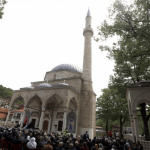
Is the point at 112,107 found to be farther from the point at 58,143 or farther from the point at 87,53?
the point at 58,143

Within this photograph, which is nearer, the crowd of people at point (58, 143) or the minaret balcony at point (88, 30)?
the crowd of people at point (58, 143)

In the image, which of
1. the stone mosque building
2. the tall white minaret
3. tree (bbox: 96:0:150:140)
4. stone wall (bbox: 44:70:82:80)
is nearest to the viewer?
tree (bbox: 96:0:150:140)

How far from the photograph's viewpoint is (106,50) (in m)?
10.0

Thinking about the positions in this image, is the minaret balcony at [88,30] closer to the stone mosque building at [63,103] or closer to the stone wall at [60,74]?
the stone mosque building at [63,103]

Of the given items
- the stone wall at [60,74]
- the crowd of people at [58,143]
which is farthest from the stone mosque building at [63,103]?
the crowd of people at [58,143]

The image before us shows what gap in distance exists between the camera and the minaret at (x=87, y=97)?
16281 millimetres

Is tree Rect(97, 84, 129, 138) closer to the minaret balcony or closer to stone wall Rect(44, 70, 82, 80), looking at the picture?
stone wall Rect(44, 70, 82, 80)

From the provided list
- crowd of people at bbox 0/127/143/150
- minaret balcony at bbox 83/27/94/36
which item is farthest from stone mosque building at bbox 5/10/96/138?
crowd of people at bbox 0/127/143/150

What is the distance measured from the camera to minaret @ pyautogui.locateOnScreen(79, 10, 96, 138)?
641 inches

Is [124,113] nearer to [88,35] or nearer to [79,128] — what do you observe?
[79,128]

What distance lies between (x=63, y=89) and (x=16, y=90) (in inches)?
328

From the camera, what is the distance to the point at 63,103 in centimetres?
1382

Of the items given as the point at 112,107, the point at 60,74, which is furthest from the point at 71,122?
the point at 60,74

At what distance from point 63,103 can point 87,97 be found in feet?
16.2
